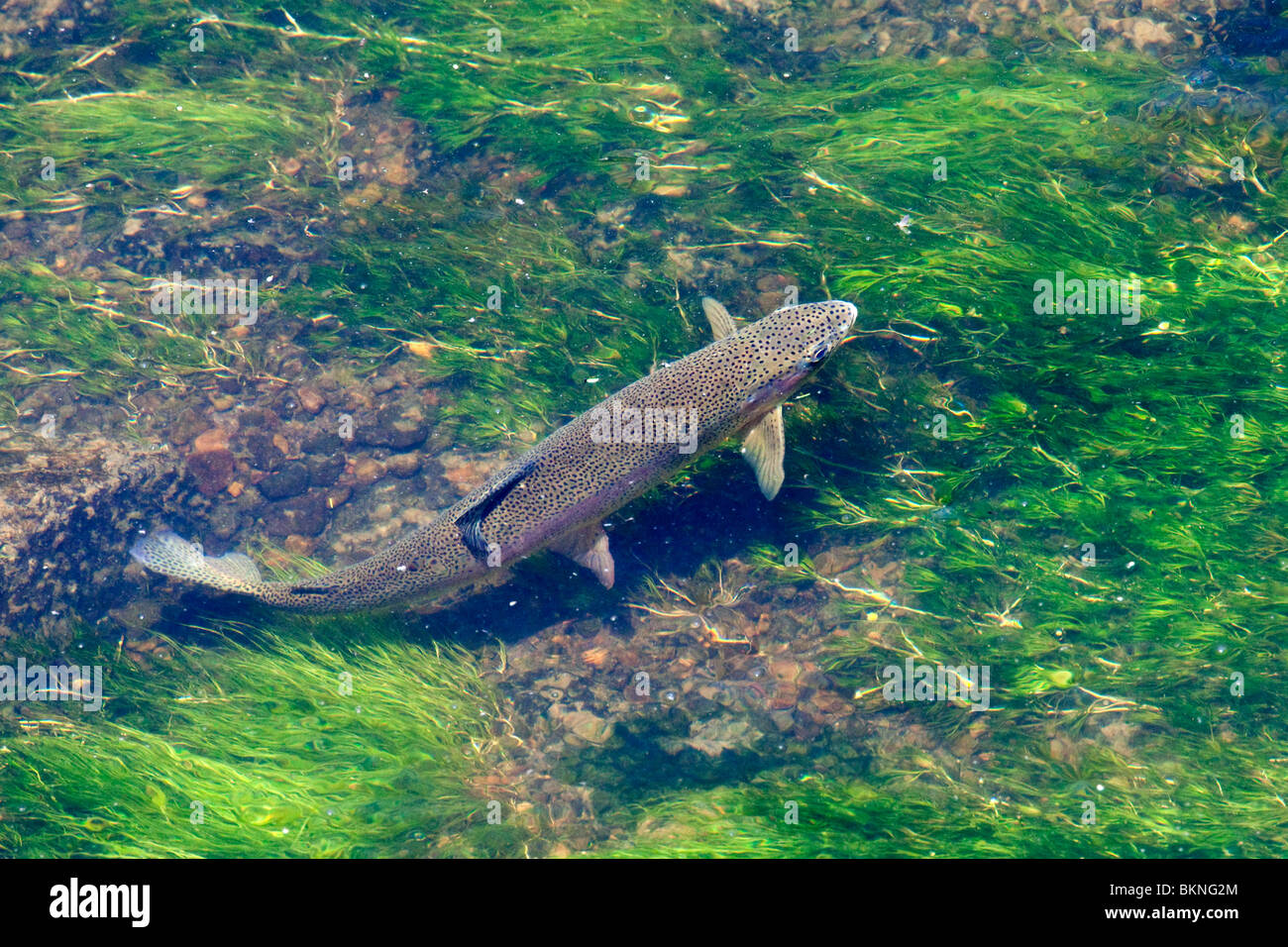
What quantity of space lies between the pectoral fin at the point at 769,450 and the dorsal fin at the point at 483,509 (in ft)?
5.66

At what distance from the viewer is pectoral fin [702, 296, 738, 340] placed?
21.1ft

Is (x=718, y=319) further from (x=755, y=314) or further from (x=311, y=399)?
(x=311, y=399)

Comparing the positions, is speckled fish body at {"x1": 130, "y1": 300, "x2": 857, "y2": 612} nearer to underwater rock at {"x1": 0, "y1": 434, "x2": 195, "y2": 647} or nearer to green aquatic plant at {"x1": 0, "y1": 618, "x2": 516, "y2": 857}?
green aquatic plant at {"x1": 0, "y1": 618, "x2": 516, "y2": 857}

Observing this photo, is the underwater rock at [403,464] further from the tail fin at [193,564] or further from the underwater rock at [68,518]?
the underwater rock at [68,518]

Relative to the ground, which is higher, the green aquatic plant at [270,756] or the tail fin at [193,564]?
the tail fin at [193,564]

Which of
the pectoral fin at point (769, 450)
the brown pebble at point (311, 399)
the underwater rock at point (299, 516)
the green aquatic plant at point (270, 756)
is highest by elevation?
the brown pebble at point (311, 399)

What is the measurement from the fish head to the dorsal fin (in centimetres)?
175

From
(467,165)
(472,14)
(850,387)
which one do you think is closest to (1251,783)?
(850,387)

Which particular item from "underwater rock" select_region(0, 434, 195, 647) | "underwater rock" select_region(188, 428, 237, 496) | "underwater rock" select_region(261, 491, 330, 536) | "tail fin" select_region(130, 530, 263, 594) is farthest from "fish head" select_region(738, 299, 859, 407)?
"underwater rock" select_region(0, 434, 195, 647)

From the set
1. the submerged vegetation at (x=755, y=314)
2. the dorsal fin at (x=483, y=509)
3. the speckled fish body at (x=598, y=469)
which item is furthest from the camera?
the speckled fish body at (x=598, y=469)

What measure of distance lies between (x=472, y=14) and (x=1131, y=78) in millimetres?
6442

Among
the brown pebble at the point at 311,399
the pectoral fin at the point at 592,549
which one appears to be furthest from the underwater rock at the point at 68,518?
the pectoral fin at the point at 592,549

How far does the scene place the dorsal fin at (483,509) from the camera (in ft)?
18.5
